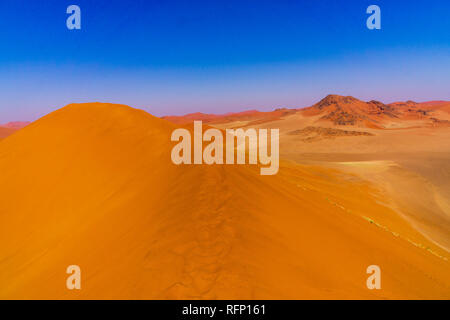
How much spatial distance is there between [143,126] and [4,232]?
21.9ft

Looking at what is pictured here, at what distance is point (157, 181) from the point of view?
24.7 feet

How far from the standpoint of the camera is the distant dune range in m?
3.88

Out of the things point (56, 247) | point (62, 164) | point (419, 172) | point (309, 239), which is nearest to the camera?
point (309, 239)

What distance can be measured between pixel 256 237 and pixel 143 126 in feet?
31.7

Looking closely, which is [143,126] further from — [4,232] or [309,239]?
[309,239]

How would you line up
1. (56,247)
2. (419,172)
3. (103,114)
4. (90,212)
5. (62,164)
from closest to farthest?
(56,247)
(90,212)
(62,164)
(103,114)
(419,172)

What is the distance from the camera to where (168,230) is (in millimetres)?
4816

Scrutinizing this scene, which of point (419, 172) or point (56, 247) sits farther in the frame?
point (419, 172)

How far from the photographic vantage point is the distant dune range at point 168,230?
12.7 ft

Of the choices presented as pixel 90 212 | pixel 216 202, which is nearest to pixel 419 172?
pixel 216 202

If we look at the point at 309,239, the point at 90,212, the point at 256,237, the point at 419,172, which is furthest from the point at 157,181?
the point at 419,172
